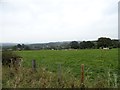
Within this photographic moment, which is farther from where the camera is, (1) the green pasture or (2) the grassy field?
(1) the green pasture

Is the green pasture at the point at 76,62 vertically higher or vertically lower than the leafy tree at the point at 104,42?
lower

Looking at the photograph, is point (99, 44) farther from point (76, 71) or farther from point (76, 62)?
point (76, 71)

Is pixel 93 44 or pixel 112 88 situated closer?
pixel 112 88

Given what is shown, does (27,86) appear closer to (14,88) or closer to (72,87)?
(14,88)

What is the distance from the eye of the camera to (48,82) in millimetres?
8680

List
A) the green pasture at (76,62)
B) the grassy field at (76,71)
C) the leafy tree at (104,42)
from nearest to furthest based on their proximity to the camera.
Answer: the grassy field at (76,71)
the green pasture at (76,62)
the leafy tree at (104,42)

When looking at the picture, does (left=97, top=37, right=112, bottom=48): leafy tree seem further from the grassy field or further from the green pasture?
the grassy field

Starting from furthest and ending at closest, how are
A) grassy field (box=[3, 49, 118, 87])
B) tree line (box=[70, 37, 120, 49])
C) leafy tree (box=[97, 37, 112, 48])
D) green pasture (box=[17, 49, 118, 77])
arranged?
leafy tree (box=[97, 37, 112, 48]) < tree line (box=[70, 37, 120, 49]) < green pasture (box=[17, 49, 118, 77]) < grassy field (box=[3, 49, 118, 87])

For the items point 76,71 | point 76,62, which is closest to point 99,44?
point 76,62

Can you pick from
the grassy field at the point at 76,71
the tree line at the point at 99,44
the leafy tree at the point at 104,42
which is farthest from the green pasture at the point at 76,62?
the leafy tree at the point at 104,42

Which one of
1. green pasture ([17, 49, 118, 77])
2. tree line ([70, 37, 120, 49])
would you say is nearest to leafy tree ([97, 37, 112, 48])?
tree line ([70, 37, 120, 49])

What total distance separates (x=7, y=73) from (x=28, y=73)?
3.39 ft

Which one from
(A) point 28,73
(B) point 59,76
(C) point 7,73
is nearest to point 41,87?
(B) point 59,76

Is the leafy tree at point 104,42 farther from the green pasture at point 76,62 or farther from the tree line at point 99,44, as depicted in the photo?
the green pasture at point 76,62
